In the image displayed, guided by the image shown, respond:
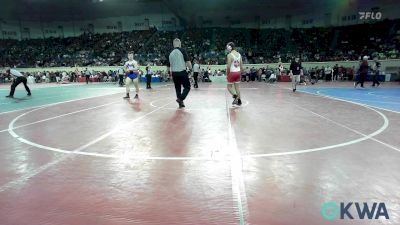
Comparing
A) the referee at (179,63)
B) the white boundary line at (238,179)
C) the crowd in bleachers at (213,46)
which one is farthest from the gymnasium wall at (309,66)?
the white boundary line at (238,179)

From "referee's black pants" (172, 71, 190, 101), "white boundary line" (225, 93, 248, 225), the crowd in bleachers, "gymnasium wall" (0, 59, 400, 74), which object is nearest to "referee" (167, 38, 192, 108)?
"referee's black pants" (172, 71, 190, 101)

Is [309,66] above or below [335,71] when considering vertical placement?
above

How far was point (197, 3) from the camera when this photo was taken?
1396 inches

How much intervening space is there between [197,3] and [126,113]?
2947cm

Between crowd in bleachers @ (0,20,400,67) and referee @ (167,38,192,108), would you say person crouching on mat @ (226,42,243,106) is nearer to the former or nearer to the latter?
referee @ (167,38,192,108)

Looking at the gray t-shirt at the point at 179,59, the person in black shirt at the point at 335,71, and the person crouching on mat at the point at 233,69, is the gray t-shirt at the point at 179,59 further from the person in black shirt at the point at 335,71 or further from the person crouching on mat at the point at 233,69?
the person in black shirt at the point at 335,71

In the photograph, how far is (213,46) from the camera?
36500mm

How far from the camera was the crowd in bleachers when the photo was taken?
3247 cm

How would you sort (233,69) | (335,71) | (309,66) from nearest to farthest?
(233,69) < (335,71) < (309,66)

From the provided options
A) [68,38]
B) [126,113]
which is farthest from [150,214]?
[68,38]

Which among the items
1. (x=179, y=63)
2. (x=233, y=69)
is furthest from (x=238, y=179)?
(x=233, y=69)

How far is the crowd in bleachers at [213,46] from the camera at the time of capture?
3247cm

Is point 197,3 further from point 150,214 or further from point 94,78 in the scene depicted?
point 150,214

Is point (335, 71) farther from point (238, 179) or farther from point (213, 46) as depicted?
point (238, 179)
